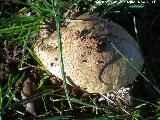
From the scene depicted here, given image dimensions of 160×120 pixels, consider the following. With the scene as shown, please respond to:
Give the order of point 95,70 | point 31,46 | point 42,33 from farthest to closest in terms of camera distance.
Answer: point 31,46
point 42,33
point 95,70

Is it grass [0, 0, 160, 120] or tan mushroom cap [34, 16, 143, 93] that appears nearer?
tan mushroom cap [34, 16, 143, 93]

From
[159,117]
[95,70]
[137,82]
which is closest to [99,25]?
[95,70]

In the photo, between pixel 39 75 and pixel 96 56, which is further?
pixel 39 75

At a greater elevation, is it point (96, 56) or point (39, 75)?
point (96, 56)

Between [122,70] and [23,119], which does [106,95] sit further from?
[23,119]
